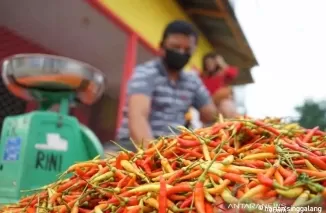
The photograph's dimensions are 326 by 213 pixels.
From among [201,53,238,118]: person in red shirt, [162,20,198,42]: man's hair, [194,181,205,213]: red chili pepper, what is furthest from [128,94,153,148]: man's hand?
[194,181,205,213]: red chili pepper

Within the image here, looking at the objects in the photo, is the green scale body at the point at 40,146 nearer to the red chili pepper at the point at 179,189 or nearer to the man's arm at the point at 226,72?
the man's arm at the point at 226,72

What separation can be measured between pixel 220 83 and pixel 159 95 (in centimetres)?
87

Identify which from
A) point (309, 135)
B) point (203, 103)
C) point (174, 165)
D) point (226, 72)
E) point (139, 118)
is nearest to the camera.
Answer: point (174, 165)

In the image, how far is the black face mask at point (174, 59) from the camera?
2.44 meters

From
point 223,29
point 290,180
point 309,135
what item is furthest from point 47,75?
point 223,29

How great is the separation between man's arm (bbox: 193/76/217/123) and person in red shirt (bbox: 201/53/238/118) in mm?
180

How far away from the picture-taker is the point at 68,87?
8.11ft

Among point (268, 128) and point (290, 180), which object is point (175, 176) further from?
point (268, 128)

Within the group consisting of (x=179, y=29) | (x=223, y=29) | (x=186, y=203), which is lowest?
(x=186, y=203)

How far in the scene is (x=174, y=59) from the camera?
245 cm

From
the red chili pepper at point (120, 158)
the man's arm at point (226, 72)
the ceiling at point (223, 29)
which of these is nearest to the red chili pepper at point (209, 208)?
the red chili pepper at point (120, 158)

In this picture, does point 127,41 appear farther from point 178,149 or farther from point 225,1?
point 178,149

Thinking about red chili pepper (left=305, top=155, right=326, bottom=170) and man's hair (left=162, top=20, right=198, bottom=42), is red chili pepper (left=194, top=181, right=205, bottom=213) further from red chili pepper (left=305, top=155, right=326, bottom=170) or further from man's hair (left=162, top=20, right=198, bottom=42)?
man's hair (left=162, top=20, right=198, bottom=42)

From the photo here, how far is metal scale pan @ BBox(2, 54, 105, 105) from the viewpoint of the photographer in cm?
241
